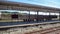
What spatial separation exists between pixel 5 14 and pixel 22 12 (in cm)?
346

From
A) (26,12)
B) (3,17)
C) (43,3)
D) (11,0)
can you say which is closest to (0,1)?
(11,0)

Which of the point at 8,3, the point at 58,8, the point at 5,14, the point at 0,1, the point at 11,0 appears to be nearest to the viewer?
the point at 0,1

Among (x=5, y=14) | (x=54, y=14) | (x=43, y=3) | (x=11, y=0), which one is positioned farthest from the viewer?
(x=54, y=14)

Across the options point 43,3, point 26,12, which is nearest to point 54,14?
point 43,3

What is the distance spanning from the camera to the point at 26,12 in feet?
53.1

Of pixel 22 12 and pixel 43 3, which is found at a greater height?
pixel 43 3

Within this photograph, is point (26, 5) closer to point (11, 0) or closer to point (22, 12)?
point (11, 0)

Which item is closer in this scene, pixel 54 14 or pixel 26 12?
pixel 26 12

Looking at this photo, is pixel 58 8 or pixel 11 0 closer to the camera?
pixel 11 0

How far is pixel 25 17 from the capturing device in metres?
15.4

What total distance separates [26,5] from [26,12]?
3873 mm

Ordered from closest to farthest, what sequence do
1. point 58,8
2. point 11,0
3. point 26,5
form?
1. point 11,0
2. point 26,5
3. point 58,8

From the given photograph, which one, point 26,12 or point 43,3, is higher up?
point 43,3

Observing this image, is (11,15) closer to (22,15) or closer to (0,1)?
(22,15)
